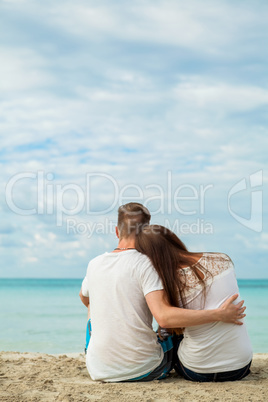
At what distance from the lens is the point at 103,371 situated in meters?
3.51

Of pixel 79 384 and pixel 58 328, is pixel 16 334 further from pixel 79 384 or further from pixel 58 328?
pixel 79 384

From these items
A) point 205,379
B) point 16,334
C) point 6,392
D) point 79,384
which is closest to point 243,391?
point 205,379

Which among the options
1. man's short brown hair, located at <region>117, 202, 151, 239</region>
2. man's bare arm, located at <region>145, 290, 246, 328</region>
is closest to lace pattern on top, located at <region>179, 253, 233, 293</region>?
man's bare arm, located at <region>145, 290, 246, 328</region>

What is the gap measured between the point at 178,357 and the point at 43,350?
490 centimetres

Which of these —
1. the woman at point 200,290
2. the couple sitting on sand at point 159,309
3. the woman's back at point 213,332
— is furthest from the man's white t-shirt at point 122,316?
the woman's back at point 213,332

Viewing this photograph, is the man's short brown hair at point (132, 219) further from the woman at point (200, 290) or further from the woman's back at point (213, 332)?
the woman's back at point (213, 332)

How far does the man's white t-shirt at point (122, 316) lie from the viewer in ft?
10.9

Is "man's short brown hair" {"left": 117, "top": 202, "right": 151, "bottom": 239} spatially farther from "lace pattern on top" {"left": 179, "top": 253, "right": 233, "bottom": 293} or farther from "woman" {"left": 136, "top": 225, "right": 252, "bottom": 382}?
"lace pattern on top" {"left": 179, "top": 253, "right": 233, "bottom": 293}

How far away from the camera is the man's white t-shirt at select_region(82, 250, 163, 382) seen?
331 centimetres

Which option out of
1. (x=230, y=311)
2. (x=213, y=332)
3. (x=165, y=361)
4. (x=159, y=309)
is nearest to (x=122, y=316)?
(x=159, y=309)

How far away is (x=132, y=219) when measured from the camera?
136 inches

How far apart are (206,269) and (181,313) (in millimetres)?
356

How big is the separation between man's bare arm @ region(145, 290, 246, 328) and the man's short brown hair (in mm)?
506

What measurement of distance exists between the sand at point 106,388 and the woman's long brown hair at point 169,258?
0.61 m
